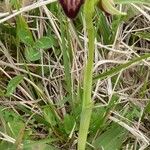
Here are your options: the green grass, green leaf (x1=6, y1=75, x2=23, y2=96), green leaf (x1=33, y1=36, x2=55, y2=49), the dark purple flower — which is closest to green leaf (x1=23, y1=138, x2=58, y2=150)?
the green grass

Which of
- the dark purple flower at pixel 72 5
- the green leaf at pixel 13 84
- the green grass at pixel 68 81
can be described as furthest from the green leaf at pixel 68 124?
the dark purple flower at pixel 72 5

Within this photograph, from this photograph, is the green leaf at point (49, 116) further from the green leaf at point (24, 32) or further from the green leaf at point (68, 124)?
the green leaf at point (24, 32)

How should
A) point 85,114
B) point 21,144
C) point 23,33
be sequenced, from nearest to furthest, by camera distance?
point 85,114 < point 21,144 < point 23,33

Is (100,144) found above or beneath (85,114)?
beneath

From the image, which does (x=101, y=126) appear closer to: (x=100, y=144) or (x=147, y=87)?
(x=100, y=144)

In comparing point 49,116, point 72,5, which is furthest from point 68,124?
point 72,5

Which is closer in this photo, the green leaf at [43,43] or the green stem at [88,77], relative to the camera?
the green stem at [88,77]

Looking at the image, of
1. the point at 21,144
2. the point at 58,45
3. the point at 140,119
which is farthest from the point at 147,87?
the point at 21,144

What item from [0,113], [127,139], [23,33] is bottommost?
[127,139]
